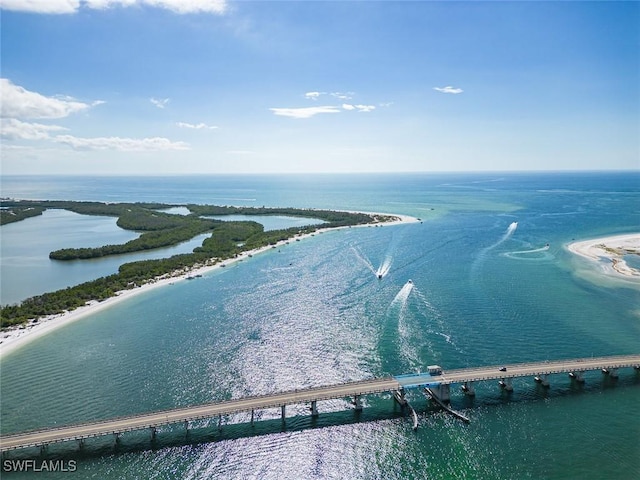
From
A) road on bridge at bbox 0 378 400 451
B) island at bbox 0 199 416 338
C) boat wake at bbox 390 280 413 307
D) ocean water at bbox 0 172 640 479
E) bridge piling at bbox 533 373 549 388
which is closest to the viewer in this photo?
ocean water at bbox 0 172 640 479

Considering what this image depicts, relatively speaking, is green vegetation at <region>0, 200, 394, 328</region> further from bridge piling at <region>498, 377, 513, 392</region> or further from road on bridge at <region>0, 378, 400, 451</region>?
bridge piling at <region>498, 377, 513, 392</region>

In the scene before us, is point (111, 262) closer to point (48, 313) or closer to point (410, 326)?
point (48, 313)

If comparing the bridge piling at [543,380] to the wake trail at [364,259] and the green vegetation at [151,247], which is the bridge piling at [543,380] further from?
the green vegetation at [151,247]

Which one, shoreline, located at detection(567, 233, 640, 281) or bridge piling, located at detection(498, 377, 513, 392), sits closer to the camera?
bridge piling, located at detection(498, 377, 513, 392)

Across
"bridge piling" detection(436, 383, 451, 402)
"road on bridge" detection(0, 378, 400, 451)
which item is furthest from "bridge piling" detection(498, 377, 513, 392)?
"road on bridge" detection(0, 378, 400, 451)

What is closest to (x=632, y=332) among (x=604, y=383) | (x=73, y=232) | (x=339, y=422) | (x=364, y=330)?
(x=604, y=383)

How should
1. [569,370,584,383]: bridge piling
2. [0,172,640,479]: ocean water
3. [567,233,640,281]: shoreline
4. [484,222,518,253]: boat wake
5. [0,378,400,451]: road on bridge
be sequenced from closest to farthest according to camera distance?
[0,172,640,479]: ocean water < [0,378,400,451]: road on bridge < [569,370,584,383]: bridge piling < [567,233,640,281]: shoreline < [484,222,518,253]: boat wake

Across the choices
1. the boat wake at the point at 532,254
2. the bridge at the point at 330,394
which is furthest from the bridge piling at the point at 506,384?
the boat wake at the point at 532,254

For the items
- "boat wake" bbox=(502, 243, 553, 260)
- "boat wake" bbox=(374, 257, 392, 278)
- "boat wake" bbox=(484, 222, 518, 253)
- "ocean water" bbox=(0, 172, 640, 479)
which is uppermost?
"boat wake" bbox=(484, 222, 518, 253)
